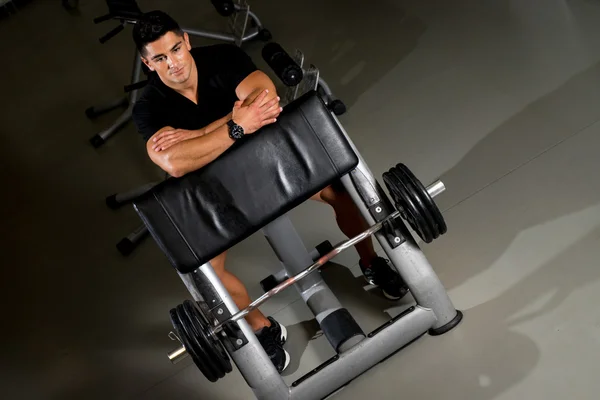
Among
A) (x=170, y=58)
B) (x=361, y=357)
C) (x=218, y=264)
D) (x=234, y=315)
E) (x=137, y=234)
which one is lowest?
(x=361, y=357)

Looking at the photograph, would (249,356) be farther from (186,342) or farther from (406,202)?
(406,202)

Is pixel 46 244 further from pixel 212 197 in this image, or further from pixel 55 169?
pixel 212 197

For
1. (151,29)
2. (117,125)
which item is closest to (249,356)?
(151,29)

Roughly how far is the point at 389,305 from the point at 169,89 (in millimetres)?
976

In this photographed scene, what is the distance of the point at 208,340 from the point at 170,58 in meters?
0.76

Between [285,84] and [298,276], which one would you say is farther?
[285,84]

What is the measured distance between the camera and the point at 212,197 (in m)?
1.77

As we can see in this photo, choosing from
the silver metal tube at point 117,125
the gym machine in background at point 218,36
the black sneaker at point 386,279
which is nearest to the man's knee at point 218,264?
the black sneaker at point 386,279

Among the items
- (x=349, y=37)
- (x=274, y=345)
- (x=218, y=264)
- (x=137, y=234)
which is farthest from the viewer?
(x=349, y=37)

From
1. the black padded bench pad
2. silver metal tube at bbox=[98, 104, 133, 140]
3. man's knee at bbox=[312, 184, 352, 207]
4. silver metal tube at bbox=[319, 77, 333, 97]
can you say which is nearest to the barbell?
the black padded bench pad

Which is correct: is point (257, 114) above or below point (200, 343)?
above

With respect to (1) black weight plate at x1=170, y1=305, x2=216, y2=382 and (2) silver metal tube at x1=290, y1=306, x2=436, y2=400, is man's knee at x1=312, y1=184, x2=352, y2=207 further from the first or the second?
(1) black weight plate at x1=170, y1=305, x2=216, y2=382

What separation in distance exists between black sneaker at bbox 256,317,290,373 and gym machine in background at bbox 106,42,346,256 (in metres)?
0.23

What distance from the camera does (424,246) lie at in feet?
7.38
